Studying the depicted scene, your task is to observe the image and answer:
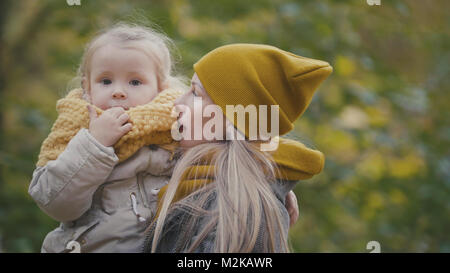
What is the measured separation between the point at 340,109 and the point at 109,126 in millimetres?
2282

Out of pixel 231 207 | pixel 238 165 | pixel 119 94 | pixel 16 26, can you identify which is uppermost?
pixel 16 26

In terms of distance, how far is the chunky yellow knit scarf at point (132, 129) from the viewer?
4.76 ft

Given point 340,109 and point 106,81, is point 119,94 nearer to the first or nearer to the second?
point 106,81

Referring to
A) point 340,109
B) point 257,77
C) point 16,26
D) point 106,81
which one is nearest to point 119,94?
point 106,81

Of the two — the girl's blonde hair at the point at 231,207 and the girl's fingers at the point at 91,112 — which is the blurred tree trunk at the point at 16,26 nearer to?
the girl's fingers at the point at 91,112

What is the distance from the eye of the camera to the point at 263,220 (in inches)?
55.2

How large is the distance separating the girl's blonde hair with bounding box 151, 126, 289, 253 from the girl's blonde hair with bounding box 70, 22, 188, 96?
31cm

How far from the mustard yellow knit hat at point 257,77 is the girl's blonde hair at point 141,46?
0.16 metres

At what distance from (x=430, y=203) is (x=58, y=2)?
2.99 m

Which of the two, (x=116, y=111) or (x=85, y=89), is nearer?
(x=116, y=111)

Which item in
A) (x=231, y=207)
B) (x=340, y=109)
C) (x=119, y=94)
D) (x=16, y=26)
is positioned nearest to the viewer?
(x=231, y=207)

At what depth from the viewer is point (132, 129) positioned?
4.75 feet

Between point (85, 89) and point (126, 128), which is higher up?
point (85, 89)
